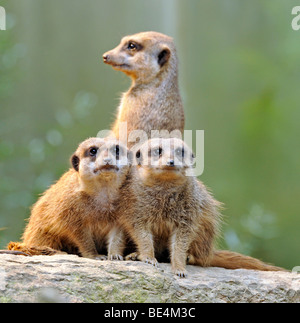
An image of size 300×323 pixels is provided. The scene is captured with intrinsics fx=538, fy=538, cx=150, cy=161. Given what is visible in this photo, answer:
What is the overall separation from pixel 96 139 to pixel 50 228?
508mm

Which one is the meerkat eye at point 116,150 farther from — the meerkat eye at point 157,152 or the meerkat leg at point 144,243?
the meerkat leg at point 144,243

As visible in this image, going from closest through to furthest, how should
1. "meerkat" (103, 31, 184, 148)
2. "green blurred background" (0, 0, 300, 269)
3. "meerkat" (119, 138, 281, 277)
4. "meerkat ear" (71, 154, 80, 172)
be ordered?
1. "meerkat" (119, 138, 281, 277)
2. "meerkat ear" (71, 154, 80, 172)
3. "meerkat" (103, 31, 184, 148)
4. "green blurred background" (0, 0, 300, 269)

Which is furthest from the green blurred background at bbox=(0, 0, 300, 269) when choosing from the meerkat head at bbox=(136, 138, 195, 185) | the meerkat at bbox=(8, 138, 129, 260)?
the meerkat head at bbox=(136, 138, 195, 185)

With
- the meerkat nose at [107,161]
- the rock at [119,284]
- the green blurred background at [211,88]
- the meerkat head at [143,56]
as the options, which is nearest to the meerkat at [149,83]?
the meerkat head at [143,56]

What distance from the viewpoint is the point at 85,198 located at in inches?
100

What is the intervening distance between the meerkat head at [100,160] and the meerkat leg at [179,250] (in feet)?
1.29

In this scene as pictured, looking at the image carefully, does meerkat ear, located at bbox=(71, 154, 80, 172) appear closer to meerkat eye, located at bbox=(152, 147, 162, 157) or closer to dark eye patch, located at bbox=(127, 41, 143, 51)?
meerkat eye, located at bbox=(152, 147, 162, 157)

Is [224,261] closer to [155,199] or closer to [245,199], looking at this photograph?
[155,199]

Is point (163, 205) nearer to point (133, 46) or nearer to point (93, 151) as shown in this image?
point (93, 151)

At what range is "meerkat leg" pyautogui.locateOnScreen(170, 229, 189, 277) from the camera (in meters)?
2.46

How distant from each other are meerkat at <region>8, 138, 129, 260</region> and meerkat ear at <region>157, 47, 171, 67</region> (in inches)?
41.3

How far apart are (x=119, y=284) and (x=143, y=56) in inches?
64.3
